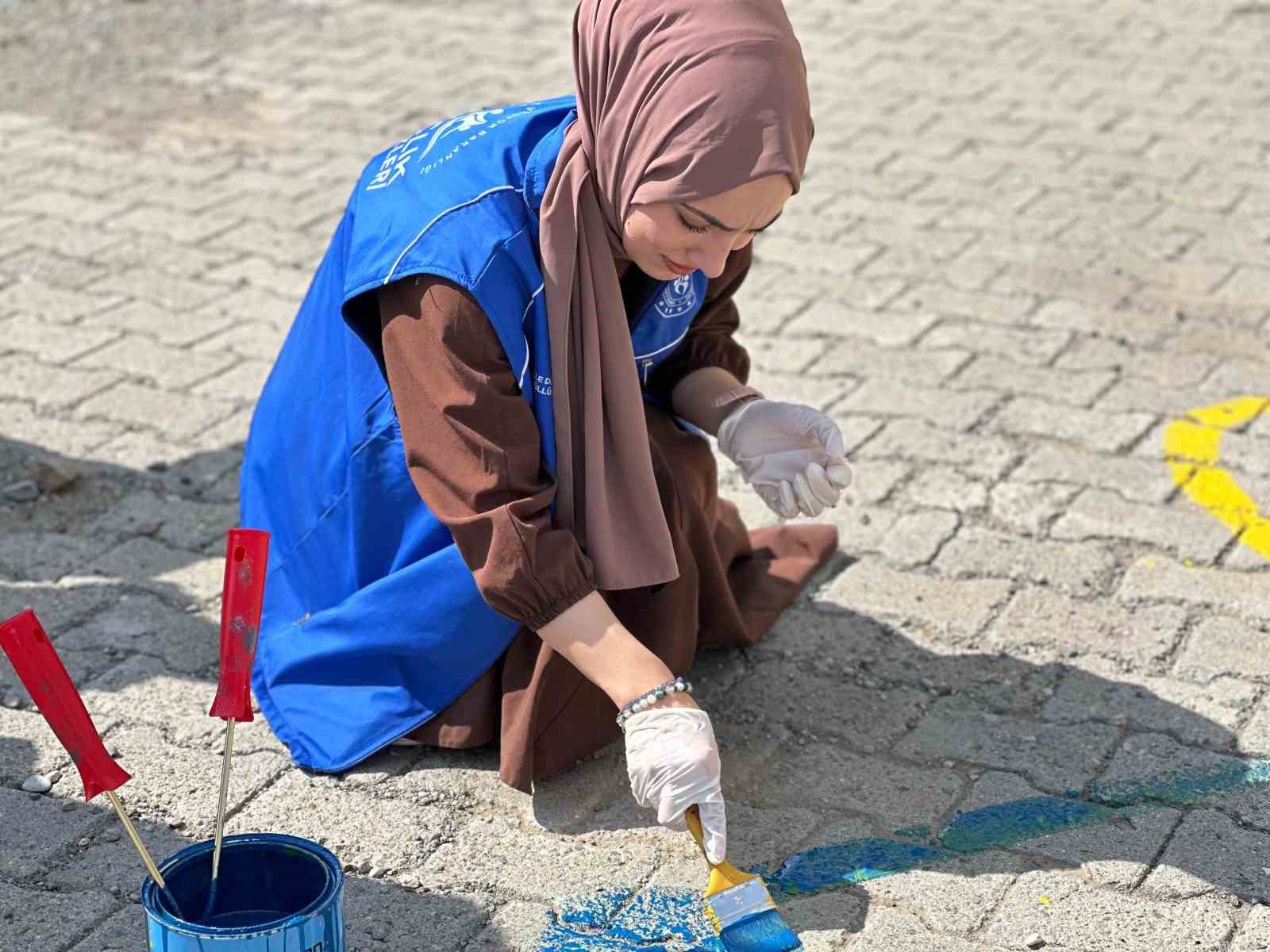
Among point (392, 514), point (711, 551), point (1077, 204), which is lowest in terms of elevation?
point (1077, 204)

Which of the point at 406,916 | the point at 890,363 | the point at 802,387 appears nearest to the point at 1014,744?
the point at 406,916

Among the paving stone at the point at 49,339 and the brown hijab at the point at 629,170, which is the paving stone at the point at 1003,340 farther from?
the paving stone at the point at 49,339

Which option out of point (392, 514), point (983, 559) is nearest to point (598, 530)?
point (392, 514)

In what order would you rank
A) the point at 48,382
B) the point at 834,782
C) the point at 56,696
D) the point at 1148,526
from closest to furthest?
the point at 56,696 → the point at 834,782 → the point at 1148,526 → the point at 48,382

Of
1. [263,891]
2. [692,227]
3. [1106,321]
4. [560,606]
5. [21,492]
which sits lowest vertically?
[1106,321]

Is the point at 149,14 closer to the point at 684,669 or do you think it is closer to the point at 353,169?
the point at 353,169

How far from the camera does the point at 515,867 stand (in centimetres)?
257

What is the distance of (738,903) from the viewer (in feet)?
7.37

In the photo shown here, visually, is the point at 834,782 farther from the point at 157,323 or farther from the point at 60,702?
the point at 157,323

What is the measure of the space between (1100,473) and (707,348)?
4.02 ft

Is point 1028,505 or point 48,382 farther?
point 48,382

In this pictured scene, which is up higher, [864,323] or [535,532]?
[535,532]

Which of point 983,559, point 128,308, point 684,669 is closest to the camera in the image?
point 684,669

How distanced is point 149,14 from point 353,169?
2227 mm
